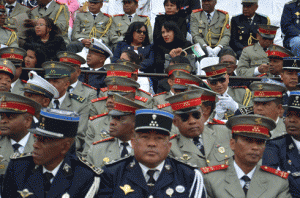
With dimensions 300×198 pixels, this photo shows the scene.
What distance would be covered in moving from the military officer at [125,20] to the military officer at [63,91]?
165 inches

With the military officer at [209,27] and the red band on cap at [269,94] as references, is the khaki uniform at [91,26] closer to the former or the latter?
the military officer at [209,27]

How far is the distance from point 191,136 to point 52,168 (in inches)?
75.2

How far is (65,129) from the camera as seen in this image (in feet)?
15.6

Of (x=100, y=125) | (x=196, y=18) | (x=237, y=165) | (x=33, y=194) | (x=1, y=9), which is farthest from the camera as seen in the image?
(x=196, y=18)

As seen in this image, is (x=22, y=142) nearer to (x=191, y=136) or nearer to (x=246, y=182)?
(x=191, y=136)

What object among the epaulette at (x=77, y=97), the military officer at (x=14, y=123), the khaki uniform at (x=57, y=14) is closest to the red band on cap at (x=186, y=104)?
the military officer at (x=14, y=123)

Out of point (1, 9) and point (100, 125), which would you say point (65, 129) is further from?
point (1, 9)

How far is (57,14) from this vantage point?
39.5 ft

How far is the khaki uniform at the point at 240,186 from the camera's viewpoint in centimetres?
498

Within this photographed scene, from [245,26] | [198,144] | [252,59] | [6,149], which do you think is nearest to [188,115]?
[198,144]

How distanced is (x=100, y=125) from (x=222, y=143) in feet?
5.82

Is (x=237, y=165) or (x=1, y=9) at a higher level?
(x=1, y=9)

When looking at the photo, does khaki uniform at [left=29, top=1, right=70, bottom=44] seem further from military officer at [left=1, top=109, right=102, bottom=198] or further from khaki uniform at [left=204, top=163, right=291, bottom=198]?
khaki uniform at [left=204, top=163, right=291, bottom=198]

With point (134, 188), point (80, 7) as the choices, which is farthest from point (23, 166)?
point (80, 7)
